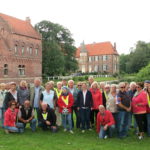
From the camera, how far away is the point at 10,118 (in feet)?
26.7

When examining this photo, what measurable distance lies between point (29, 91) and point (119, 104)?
3.37 m

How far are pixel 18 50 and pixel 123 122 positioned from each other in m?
34.0

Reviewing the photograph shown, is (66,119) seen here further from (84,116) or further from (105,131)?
(105,131)

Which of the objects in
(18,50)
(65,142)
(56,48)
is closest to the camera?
(65,142)

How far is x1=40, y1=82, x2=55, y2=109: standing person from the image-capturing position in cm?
857

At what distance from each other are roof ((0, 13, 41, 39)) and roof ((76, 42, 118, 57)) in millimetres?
34827

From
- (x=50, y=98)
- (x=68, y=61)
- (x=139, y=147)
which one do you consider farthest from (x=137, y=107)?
(x=68, y=61)

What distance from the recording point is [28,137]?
7.66m

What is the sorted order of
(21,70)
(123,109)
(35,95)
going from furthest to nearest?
(21,70) < (35,95) < (123,109)

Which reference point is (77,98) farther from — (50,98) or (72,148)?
(72,148)

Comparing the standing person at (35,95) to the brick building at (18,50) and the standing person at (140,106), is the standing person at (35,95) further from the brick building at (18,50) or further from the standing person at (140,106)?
the brick building at (18,50)

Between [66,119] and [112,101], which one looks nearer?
[112,101]

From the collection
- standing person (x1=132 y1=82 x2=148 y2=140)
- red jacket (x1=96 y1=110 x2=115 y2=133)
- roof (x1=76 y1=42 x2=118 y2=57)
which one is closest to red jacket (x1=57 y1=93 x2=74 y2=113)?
red jacket (x1=96 y1=110 x2=115 y2=133)

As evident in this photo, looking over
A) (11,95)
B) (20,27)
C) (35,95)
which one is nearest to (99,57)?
(20,27)
